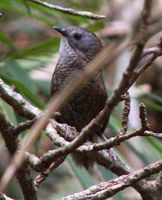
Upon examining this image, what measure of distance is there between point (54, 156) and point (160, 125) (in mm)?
5253

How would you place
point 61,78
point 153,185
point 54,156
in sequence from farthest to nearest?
point 61,78
point 153,185
point 54,156

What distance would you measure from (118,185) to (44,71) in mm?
2268

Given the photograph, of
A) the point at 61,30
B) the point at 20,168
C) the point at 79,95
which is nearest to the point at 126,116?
the point at 20,168

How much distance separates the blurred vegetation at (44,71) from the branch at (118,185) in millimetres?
490

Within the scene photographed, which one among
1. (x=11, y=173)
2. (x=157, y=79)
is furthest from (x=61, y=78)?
(x=157, y=79)

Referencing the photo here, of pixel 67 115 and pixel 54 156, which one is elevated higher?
pixel 54 156

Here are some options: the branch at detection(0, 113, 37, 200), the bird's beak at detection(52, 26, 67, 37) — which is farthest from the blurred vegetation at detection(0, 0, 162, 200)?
the branch at detection(0, 113, 37, 200)

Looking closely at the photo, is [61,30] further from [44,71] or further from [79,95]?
[79,95]

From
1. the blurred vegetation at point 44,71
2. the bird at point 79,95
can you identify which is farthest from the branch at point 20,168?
the bird at point 79,95

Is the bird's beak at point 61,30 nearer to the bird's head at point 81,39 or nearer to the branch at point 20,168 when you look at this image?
the bird's head at point 81,39

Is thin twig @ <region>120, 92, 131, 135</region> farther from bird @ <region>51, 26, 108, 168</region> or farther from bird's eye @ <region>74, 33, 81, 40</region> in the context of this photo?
bird's eye @ <region>74, 33, 81, 40</region>

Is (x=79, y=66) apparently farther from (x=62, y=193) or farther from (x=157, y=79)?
(x=157, y=79)

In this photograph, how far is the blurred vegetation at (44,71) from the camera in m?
3.17

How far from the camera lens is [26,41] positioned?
7.90 metres
